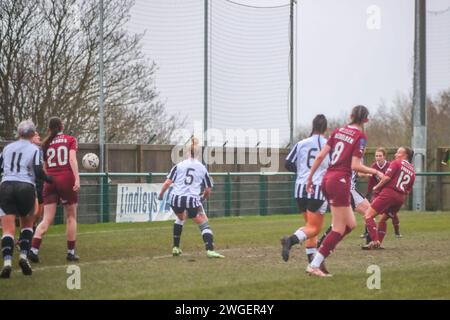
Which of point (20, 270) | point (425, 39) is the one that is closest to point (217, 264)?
point (20, 270)

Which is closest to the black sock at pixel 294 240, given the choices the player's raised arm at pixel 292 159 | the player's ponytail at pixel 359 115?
the player's raised arm at pixel 292 159

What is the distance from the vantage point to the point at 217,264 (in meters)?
12.1

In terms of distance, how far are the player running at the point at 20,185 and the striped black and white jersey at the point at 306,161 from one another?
3.34m

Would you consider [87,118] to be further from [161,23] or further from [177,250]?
[177,250]

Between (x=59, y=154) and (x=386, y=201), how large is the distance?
6042mm

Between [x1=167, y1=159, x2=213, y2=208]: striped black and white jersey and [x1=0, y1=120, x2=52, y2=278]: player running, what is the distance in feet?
9.32

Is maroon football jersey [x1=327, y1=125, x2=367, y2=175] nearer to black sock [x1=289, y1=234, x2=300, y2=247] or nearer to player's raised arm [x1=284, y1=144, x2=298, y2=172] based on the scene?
black sock [x1=289, y1=234, x2=300, y2=247]

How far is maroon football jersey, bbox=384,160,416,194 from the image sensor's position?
15602 mm

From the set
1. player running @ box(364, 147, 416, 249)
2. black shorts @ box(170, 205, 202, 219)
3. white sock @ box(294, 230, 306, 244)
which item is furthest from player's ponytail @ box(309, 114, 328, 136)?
player running @ box(364, 147, 416, 249)

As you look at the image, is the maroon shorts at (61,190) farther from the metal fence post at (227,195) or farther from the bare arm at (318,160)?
the metal fence post at (227,195)

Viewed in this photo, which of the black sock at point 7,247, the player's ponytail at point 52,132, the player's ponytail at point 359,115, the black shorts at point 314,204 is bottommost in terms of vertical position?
the black sock at point 7,247

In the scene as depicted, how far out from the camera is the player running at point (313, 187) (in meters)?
11.3

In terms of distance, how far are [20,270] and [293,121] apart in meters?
17.6

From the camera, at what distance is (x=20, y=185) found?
10.8 metres
